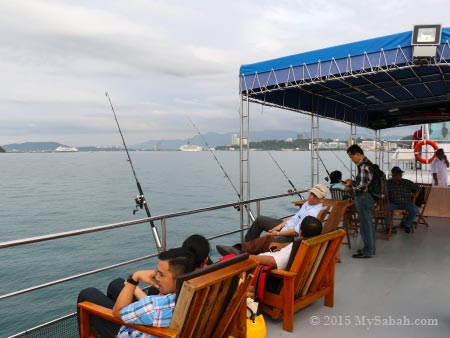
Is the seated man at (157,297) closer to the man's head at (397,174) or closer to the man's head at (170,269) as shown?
the man's head at (170,269)

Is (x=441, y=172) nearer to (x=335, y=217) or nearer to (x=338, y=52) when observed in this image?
(x=335, y=217)

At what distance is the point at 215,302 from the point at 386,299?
2289mm

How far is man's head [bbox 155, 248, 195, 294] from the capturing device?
87.3 inches

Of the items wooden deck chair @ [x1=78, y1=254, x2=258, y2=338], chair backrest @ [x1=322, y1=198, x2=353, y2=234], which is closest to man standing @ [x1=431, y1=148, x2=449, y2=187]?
chair backrest @ [x1=322, y1=198, x2=353, y2=234]

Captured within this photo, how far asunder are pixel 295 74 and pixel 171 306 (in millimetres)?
3956

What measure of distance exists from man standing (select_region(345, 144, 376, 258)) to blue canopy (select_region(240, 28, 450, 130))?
3.32ft

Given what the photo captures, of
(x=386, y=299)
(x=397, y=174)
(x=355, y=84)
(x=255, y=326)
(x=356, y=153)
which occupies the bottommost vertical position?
(x=386, y=299)

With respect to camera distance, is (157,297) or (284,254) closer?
(157,297)

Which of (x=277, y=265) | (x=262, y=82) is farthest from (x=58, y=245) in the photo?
(x=277, y=265)

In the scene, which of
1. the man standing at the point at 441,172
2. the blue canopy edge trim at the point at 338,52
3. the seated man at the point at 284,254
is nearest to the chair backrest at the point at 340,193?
the blue canopy edge trim at the point at 338,52

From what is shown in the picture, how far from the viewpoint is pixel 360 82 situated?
6.63m

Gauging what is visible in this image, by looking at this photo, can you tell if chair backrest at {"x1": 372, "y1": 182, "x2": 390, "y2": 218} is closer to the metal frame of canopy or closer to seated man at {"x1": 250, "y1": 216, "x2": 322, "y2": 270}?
the metal frame of canopy

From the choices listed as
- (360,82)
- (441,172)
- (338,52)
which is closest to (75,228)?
(441,172)

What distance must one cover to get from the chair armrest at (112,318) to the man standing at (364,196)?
3.69 meters
